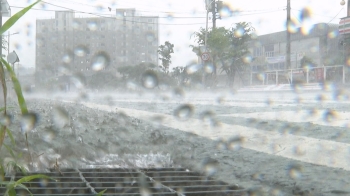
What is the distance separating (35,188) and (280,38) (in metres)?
9.44

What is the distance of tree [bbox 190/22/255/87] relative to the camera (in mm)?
6723

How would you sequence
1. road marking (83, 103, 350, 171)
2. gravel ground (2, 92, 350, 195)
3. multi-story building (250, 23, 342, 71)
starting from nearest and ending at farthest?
gravel ground (2, 92, 350, 195) < road marking (83, 103, 350, 171) < multi-story building (250, 23, 342, 71)

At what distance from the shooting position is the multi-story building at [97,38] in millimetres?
3932

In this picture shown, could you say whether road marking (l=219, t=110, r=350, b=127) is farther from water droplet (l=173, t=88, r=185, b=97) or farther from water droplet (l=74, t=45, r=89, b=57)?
water droplet (l=173, t=88, r=185, b=97)

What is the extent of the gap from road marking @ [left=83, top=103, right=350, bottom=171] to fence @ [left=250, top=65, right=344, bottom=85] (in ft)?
38.4

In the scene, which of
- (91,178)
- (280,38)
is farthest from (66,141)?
(280,38)

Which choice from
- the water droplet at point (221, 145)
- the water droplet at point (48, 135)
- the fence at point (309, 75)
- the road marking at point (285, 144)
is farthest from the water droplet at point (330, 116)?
the fence at point (309, 75)

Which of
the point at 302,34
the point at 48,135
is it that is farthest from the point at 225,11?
the point at 302,34

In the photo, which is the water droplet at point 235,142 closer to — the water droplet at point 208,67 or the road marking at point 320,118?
the road marking at point 320,118

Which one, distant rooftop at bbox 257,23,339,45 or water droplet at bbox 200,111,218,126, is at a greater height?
distant rooftop at bbox 257,23,339,45

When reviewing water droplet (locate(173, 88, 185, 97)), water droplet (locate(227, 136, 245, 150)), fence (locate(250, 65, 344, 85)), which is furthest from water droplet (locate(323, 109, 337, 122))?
fence (locate(250, 65, 344, 85))

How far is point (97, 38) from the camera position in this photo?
4.13 meters

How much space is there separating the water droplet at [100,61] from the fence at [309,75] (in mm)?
11811

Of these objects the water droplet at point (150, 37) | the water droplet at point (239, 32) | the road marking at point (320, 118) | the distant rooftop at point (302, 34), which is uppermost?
the distant rooftop at point (302, 34)
